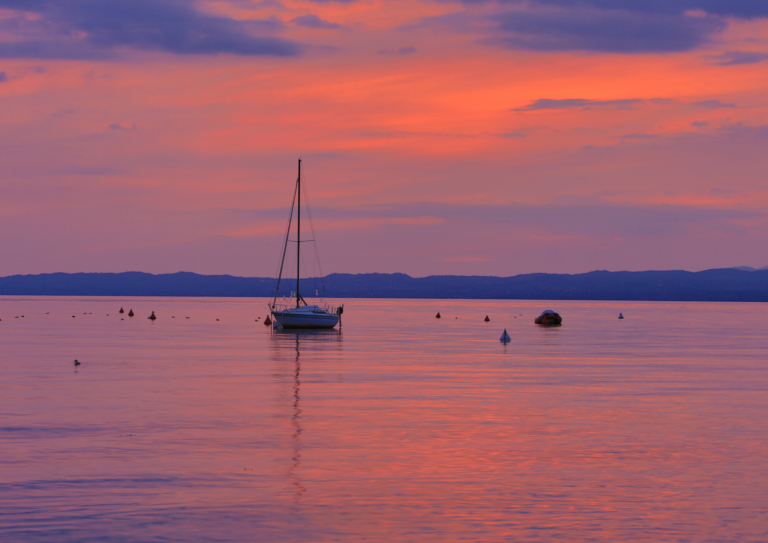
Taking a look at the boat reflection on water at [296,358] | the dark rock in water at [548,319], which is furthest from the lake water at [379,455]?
the dark rock in water at [548,319]

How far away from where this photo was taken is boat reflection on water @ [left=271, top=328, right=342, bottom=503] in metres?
18.7

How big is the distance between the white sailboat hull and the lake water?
46.8 metres

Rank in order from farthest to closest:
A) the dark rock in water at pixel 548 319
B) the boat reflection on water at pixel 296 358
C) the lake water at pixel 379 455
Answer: the dark rock in water at pixel 548 319, the boat reflection on water at pixel 296 358, the lake water at pixel 379 455

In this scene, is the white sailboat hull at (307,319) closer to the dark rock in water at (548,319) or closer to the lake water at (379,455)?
the dark rock in water at (548,319)

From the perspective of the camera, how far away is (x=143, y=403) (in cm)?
3041

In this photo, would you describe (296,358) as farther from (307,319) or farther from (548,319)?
(548,319)

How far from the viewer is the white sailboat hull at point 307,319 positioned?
91.8 meters

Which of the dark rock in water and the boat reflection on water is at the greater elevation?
the dark rock in water

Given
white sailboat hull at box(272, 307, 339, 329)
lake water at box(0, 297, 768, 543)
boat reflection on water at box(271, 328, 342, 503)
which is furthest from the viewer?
white sailboat hull at box(272, 307, 339, 329)

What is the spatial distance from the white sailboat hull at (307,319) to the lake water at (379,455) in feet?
154

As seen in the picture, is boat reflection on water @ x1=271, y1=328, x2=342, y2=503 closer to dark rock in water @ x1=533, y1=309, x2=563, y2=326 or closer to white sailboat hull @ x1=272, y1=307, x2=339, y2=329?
white sailboat hull @ x1=272, y1=307, x2=339, y2=329

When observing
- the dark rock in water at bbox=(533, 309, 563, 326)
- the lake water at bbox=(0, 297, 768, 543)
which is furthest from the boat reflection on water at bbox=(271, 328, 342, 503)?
the dark rock in water at bbox=(533, 309, 563, 326)

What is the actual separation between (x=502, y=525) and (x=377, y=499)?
2.66 metres

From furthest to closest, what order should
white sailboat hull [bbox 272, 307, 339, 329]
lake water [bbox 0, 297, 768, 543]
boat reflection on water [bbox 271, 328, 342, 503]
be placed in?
white sailboat hull [bbox 272, 307, 339, 329]
boat reflection on water [bbox 271, 328, 342, 503]
lake water [bbox 0, 297, 768, 543]
